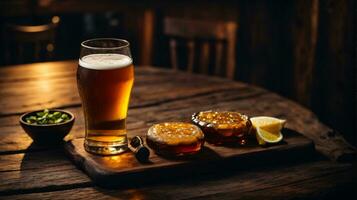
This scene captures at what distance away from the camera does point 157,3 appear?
535 cm

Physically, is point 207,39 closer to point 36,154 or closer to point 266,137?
point 266,137

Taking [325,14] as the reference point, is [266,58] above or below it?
below

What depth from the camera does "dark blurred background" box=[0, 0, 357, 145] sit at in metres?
4.07

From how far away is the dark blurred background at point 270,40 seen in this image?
4.07 metres

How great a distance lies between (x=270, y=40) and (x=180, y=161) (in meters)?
3.25

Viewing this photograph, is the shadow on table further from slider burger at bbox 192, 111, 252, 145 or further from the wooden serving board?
slider burger at bbox 192, 111, 252, 145

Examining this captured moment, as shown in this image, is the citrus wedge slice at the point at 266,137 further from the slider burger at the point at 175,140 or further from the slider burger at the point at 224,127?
the slider burger at the point at 175,140

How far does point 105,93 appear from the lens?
1811mm

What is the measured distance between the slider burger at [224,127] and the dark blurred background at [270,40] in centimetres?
198

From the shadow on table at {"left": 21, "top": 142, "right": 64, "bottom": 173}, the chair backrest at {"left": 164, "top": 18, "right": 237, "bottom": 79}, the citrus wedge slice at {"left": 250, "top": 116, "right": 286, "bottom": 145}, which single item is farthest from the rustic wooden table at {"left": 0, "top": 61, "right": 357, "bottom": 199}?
the chair backrest at {"left": 164, "top": 18, "right": 237, "bottom": 79}

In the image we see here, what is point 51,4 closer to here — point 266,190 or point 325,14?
point 325,14

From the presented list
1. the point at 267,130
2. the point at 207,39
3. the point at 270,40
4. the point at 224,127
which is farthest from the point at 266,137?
the point at 270,40

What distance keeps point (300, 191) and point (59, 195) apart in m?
0.73

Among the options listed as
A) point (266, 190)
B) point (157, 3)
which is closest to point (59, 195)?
point (266, 190)
